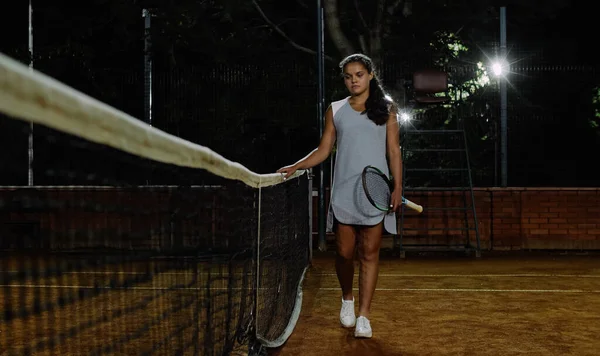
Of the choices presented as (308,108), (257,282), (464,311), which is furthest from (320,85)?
(257,282)

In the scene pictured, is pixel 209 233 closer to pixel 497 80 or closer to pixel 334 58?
pixel 497 80

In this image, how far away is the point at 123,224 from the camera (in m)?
3.03

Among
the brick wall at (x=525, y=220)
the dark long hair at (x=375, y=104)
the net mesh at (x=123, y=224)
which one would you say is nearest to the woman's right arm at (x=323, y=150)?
the net mesh at (x=123, y=224)

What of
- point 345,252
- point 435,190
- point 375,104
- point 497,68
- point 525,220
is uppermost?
point 497,68

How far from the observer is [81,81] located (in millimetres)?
19375

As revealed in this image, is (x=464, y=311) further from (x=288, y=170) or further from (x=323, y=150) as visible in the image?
(x=288, y=170)

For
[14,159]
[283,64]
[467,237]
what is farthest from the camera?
[283,64]

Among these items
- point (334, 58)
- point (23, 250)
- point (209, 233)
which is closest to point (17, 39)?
point (334, 58)

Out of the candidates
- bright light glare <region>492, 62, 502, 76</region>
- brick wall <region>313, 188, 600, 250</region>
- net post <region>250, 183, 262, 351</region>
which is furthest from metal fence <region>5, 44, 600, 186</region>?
net post <region>250, 183, 262, 351</region>

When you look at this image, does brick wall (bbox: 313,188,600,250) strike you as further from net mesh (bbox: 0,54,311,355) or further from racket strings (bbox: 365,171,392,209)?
racket strings (bbox: 365,171,392,209)

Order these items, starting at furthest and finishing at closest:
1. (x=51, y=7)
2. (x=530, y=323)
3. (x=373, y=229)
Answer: (x=51, y=7), (x=530, y=323), (x=373, y=229)

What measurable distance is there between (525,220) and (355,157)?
29.8 ft

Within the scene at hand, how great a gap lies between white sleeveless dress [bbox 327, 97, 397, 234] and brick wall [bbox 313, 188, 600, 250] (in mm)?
8445

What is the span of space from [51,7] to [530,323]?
16731mm
